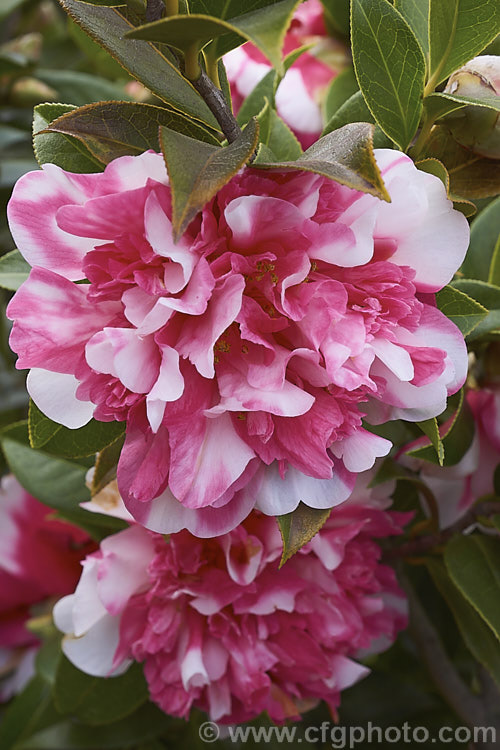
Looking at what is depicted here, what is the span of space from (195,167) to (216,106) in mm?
73

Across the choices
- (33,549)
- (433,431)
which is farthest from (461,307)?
(33,549)

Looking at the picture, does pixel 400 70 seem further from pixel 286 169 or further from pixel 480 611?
pixel 480 611

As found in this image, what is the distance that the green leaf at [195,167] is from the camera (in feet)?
1.10

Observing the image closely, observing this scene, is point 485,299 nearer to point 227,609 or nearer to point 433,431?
point 433,431

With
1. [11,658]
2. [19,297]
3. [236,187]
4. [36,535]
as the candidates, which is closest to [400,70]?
[236,187]

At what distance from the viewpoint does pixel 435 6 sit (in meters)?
0.46

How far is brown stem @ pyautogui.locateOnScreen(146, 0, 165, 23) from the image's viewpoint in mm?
391

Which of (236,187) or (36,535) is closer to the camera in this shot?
(236,187)

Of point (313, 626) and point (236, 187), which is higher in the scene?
point (236, 187)

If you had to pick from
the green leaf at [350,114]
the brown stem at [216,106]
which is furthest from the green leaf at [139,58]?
the green leaf at [350,114]

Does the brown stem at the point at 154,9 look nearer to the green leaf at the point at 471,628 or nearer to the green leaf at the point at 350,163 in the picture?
the green leaf at the point at 350,163

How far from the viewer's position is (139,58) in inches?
15.5

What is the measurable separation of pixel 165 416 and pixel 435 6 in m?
0.29

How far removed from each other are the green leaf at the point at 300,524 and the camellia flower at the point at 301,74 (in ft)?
1.40
